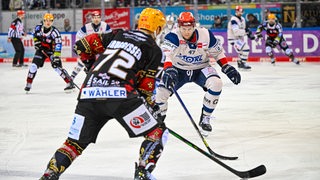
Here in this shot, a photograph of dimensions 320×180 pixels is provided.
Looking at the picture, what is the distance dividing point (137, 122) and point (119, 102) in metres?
0.17

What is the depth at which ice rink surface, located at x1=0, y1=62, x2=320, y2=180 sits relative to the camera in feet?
17.8

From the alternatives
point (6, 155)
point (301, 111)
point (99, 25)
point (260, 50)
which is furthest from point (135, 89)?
point (260, 50)

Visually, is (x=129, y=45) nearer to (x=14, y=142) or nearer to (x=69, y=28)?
(x=14, y=142)

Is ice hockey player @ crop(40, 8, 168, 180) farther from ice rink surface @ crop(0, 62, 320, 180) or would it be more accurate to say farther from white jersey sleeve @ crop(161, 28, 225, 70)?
white jersey sleeve @ crop(161, 28, 225, 70)

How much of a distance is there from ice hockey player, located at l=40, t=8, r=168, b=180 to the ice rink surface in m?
0.84

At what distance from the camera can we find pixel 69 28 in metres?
19.8

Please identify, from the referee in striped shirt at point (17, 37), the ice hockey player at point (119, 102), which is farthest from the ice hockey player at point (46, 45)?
the ice hockey player at point (119, 102)

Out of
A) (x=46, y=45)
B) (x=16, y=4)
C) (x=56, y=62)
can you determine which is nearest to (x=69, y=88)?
(x=46, y=45)

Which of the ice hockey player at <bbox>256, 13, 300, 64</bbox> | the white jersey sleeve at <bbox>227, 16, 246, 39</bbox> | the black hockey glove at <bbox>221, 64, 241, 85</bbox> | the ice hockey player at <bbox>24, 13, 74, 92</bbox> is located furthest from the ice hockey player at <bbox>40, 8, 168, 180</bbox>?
the ice hockey player at <bbox>256, 13, 300, 64</bbox>

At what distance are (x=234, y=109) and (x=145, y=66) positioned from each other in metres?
4.87

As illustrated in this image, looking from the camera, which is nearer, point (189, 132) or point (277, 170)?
point (277, 170)

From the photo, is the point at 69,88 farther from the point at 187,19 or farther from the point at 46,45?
the point at 187,19

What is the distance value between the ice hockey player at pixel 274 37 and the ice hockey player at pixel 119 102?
1188cm

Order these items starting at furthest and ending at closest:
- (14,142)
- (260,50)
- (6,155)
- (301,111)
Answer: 1. (260,50)
2. (301,111)
3. (14,142)
4. (6,155)
